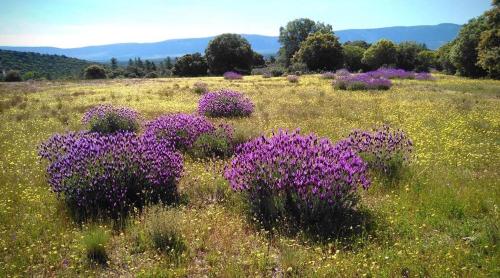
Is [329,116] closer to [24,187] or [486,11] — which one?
[24,187]

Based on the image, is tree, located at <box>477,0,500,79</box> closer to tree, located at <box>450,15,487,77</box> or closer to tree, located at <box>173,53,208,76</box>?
tree, located at <box>450,15,487,77</box>

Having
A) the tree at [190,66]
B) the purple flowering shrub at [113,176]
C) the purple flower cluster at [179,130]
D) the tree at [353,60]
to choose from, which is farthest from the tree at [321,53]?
the purple flowering shrub at [113,176]

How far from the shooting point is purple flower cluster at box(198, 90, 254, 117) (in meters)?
15.0

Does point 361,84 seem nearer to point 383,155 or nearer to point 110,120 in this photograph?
point 110,120

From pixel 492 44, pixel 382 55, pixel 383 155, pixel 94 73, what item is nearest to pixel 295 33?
pixel 382 55

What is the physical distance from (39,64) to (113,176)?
12830cm

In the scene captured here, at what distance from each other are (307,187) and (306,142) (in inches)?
42.9

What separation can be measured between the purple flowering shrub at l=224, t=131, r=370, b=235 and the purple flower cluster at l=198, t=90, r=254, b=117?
8.77 metres

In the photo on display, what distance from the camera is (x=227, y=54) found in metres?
66.1

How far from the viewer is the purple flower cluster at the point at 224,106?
15.0m

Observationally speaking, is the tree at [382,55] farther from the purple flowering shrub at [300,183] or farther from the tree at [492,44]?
the purple flowering shrub at [300,183]

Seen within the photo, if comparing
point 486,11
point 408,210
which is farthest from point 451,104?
point 486,11

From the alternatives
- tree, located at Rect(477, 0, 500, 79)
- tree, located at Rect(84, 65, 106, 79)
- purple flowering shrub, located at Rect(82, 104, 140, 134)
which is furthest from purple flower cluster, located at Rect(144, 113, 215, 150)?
tree, located at Rect(84, 65, 106, 79)

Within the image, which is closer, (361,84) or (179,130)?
(179,130)
